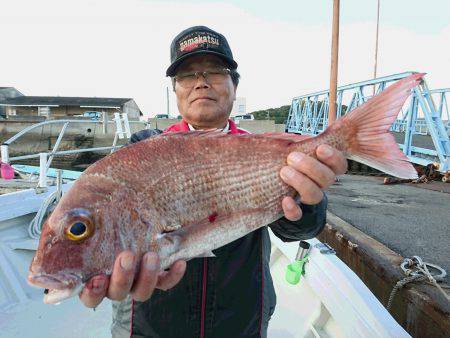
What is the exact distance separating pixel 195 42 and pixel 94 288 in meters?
1.47

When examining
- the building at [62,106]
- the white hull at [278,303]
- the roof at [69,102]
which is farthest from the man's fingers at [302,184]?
the roof at [69,102]

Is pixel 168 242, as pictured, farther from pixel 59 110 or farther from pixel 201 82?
pixel 59 110

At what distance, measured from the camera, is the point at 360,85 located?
42.6 ft

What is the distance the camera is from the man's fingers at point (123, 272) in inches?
55.5

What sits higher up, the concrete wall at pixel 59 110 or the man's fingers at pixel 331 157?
the concrete wall at pixel 59 110

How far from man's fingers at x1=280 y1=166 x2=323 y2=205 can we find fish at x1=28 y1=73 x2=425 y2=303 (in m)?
0.06

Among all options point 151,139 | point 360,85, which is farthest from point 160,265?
point 360,85

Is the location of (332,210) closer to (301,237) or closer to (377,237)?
(377,237)

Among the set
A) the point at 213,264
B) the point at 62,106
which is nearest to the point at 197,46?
the point at 213,264

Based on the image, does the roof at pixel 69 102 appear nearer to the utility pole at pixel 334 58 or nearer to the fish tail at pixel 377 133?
the utility pole at pixel 334 58

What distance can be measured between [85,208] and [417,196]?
824 cm

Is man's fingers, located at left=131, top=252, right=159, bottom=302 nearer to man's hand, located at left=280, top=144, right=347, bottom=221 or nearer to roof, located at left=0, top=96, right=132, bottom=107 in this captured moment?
man's hand, located at left=280, top=144, right=347, bottom=221

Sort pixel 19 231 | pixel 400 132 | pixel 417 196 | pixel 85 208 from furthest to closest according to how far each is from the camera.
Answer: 1. pixel 400 132
2. pixel 417 196
3. pixel 19 231
4. pixel 85 208

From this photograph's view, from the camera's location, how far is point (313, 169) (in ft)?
5.41
